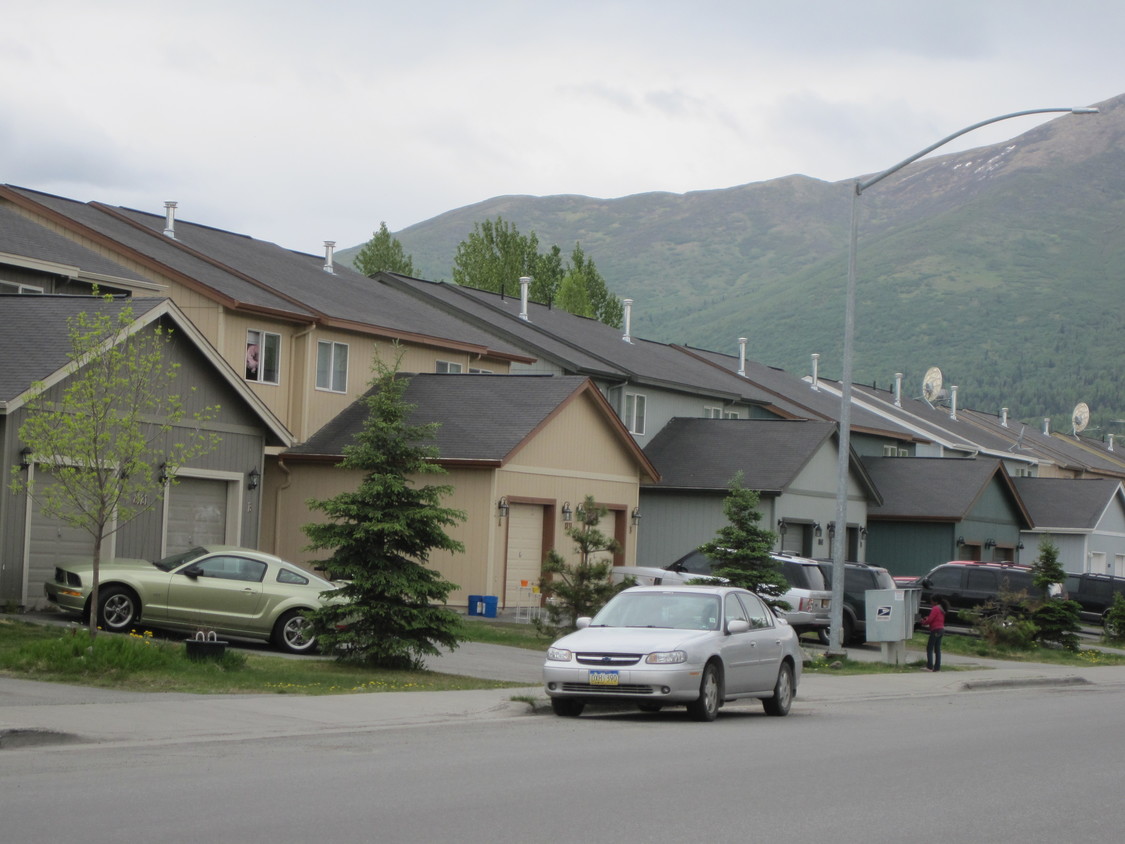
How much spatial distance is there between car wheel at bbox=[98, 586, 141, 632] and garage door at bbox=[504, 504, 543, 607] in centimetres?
1204

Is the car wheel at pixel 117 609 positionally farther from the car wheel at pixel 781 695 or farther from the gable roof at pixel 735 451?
the gable roof at pixel 735 451

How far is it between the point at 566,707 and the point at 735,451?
2710 centimetres

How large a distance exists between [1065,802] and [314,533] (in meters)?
11.6

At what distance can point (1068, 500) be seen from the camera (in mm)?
60531

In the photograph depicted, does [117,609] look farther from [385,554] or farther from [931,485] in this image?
[931,485]

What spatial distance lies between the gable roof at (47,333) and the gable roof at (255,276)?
6.50 meters

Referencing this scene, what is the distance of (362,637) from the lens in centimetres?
2041

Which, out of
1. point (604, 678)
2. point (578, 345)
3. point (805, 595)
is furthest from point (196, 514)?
point (578, 345)

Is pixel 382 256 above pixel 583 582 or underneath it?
above

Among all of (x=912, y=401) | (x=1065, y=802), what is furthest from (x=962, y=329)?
(x=1065, y=802)

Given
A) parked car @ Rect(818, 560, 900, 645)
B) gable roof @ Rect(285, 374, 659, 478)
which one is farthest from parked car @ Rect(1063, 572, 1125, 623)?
gable roof @ Rect(285, 374, 659, 478)

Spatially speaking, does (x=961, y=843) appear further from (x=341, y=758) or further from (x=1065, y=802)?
(x=341, y=758)

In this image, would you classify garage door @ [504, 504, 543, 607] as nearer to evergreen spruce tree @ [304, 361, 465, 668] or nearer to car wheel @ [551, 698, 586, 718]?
evergreen spruce tree @ [304, 361, 465, 668]

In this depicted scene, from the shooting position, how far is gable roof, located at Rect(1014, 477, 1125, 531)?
59.0m
